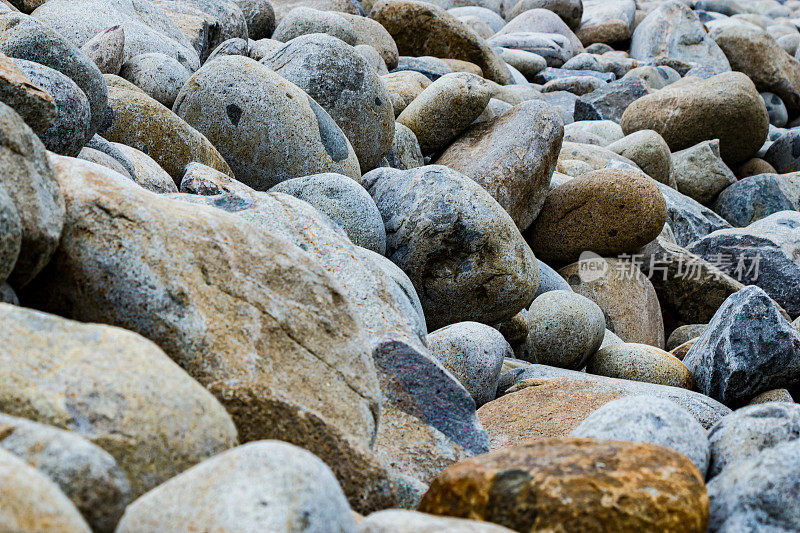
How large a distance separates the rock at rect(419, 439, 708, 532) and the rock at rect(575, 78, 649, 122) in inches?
504

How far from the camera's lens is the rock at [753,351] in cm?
537

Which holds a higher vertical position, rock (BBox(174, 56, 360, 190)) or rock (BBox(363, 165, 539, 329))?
rock (BBox(174, 56, 360, 190))

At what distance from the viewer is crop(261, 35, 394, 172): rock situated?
6.28 meters

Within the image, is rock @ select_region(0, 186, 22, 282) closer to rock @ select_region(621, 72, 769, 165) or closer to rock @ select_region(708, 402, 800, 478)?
rock @ select_region(708, 402, 800, 478)

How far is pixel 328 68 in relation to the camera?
631 centimetres

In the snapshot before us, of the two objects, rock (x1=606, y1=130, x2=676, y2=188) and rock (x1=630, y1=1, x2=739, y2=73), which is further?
rock (x1=630, y1=1, x2=739, y2=73)

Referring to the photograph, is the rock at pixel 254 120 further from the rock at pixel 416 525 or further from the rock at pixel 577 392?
the rock at pixel 416 525

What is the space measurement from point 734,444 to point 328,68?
438cm

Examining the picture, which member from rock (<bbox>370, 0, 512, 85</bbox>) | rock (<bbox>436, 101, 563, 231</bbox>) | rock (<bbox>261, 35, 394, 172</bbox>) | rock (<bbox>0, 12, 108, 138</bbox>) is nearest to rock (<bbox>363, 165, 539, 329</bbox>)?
rock (<bbox>261, 35, 394, 172</bbox>)

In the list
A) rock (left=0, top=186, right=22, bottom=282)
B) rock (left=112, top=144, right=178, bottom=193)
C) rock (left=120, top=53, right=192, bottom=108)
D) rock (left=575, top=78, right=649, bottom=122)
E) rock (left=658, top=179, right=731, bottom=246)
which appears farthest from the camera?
rock (left=575, top=78, right=649, bottom=122)

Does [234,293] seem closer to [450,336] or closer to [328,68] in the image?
[450,336]

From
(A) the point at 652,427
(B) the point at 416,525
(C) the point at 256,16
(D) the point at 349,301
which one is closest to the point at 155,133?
(D) the point at 349,301

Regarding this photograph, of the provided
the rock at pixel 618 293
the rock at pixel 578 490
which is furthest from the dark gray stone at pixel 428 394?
the rock at pixel 618 293

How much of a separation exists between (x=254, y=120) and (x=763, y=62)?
16034mm
